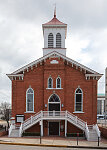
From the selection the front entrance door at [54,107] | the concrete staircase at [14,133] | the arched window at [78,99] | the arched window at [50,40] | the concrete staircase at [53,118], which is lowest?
the concrete staircase at [14,133]

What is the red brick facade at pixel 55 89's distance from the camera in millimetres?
23109

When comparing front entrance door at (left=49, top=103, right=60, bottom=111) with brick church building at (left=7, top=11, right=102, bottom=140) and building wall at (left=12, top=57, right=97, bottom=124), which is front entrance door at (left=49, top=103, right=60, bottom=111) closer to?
brick church building at (left=7, top=11, right=102, bottom=140)

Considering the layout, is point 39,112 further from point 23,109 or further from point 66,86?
point 66,86

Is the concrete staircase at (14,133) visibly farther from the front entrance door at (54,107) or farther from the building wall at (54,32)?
the building wall at (54,32)

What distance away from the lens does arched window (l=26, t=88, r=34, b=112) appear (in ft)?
77.2

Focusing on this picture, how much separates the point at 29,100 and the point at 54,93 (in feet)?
11.3

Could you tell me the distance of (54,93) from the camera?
23219mm

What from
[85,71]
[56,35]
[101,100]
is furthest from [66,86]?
[101,100]

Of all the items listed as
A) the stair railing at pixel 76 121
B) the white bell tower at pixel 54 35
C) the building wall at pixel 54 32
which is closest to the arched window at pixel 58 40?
the white bell tower at pixel 54 35

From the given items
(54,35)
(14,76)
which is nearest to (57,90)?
(14,76)

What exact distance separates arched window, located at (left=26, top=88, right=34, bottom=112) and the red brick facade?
0.39 meters

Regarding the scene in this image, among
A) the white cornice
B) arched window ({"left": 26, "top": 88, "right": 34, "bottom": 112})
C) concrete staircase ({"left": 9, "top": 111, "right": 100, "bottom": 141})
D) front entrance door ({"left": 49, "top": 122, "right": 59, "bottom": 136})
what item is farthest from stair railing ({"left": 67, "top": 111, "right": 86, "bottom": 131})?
the white cornice

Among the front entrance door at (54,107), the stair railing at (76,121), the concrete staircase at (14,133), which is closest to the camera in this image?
the concrete staircase at (14,133)

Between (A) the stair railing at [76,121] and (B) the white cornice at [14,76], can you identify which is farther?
(B) the white cornice at [14,76]
